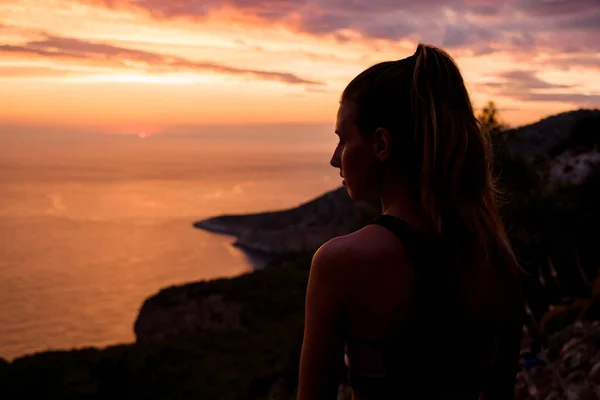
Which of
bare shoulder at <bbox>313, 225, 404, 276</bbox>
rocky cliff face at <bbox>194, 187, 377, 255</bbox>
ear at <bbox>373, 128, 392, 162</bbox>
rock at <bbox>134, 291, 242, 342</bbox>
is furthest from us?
rocky cliff face at <bbox>194, 187, 377, 255</bbox>

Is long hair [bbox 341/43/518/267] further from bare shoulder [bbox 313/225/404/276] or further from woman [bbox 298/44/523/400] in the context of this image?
bare shoulder [bbox 313/225/404/276]

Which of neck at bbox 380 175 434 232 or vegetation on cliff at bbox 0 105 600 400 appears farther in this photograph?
vegetation on cliff at bbox 0 105 600 400

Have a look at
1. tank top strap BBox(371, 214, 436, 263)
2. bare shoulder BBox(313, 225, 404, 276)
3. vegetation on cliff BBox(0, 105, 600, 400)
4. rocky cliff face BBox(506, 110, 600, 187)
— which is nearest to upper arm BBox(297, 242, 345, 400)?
bare shoulder BBox(313, 225, 404, 276)

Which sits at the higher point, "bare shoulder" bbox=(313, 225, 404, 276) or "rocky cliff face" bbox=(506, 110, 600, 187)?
"rocky cliff face" bbox=(506, 110, 600, 187)

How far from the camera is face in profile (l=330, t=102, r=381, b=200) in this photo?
1894 millimetres

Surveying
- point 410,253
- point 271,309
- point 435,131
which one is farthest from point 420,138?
point 271,309

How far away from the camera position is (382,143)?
186 centimetres

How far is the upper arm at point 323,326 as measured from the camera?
1722 millimetres

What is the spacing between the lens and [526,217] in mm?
20281

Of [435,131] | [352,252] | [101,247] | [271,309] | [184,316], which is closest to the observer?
[352,252]

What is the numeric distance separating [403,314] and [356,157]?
48 cm

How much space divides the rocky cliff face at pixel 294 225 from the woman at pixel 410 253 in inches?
3097

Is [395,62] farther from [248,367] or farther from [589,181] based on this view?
[248,367]

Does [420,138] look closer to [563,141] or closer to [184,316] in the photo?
[563,141]
